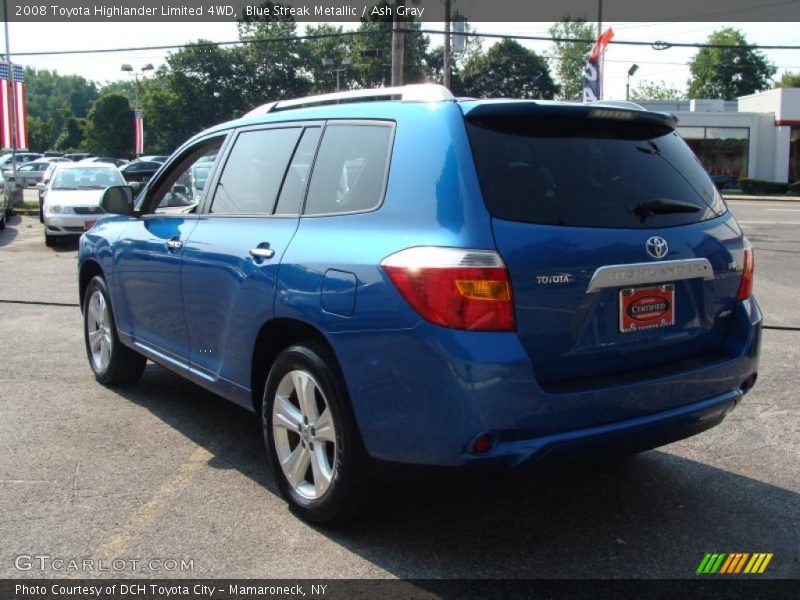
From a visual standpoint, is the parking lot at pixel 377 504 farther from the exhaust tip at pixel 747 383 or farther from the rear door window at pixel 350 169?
the rear door window at pixel 350 169

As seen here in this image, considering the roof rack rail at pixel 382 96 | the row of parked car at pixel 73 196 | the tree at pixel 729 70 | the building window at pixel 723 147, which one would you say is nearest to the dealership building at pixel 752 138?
the building window at pixel 723 147

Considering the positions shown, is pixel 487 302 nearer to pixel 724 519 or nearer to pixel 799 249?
pixel 724 519

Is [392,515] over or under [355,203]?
under

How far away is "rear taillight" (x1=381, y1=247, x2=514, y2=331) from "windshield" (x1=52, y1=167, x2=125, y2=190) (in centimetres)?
1574

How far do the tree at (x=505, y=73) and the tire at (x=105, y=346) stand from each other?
2731 inches

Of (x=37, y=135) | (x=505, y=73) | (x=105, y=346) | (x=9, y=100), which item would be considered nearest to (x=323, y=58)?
(x=505, y=73)

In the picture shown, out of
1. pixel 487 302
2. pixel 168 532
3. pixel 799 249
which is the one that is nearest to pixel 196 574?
pixel 168 532

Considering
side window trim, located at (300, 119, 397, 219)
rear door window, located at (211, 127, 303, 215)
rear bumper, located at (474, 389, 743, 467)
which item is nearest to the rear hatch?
rear bumper, located at (474, 389, 743, 467)

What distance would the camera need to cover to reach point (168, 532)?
12.3 feet

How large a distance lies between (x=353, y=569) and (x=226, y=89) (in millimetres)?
84996

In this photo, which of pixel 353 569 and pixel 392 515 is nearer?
pixel 353 569

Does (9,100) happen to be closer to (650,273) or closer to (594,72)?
(594,72)

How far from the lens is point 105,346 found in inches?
244

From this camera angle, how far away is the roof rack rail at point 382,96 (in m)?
3.56
